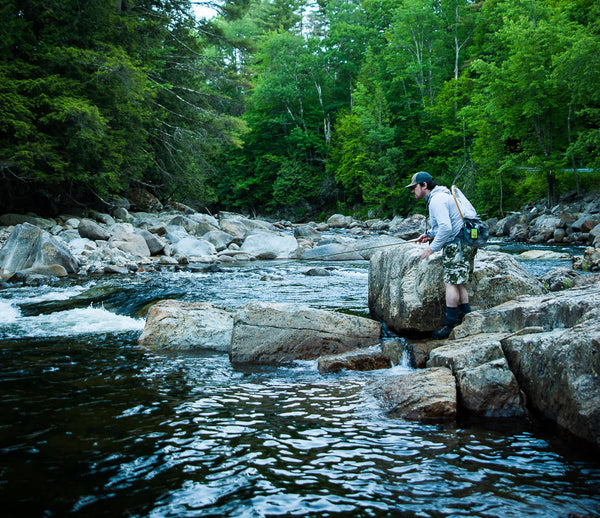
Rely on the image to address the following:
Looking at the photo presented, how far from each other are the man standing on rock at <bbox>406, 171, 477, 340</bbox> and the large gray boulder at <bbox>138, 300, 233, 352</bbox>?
2724 millimetres

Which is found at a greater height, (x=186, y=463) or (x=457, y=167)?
(x=457, y=167)

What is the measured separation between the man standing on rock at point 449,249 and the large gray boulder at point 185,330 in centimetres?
272

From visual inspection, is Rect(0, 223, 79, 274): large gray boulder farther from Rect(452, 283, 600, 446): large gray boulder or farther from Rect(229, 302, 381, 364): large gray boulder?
Rect(452, 283, 600, 446): large gray boulder

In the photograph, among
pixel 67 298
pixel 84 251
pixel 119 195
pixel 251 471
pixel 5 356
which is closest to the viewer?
pixel 251 471

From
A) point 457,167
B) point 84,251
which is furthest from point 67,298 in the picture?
point 457,167

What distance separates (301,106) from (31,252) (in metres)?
35.8

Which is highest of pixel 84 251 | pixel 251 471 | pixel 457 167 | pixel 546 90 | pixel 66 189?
pixel 546 90

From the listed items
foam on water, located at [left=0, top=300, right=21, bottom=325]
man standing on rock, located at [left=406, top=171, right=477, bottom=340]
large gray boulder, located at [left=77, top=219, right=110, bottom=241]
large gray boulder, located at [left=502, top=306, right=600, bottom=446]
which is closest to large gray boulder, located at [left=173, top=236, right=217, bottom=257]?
large gray boulder, located at [left=77, top=219, right=110, bottom=241]

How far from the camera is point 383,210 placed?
38.4 m

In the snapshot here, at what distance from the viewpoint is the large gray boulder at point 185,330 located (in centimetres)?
619

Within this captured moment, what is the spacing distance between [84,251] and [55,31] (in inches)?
358

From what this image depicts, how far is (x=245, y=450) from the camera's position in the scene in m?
3.27

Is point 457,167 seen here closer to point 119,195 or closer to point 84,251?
point 119,195

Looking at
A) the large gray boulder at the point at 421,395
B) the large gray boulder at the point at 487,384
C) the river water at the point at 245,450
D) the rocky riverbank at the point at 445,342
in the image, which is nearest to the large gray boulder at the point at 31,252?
the rocky riverbank at the point at 445,342
